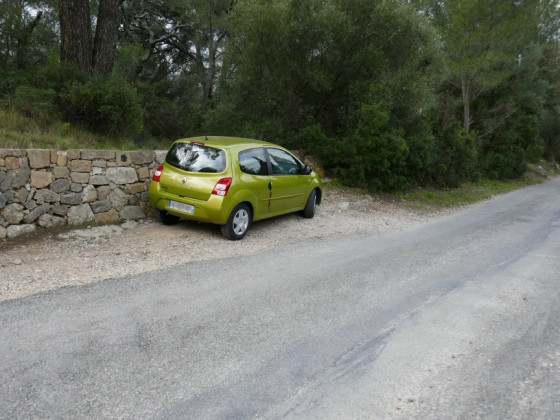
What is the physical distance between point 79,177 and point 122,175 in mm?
804

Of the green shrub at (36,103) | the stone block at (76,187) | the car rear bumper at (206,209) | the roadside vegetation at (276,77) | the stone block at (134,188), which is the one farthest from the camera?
the roadside vegetation at (276,77)

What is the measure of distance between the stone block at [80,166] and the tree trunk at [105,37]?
4686mm

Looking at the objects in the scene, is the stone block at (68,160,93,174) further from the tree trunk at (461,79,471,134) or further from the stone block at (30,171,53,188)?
the tree trunk at (461,79,471,134)

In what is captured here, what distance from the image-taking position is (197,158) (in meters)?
7.17

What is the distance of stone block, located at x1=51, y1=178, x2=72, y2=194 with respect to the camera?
6.95 meters

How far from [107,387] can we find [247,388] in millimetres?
1019

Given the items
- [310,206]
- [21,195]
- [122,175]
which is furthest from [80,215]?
[310,206]

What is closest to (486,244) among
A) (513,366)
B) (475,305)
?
(475,305)

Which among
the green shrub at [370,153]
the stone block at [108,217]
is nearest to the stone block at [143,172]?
the stone block at [108,217]

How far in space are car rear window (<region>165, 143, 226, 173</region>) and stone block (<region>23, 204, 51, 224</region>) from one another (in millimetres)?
2175

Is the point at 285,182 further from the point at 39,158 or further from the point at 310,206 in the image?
the point at 39,158

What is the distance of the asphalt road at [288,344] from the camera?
2859mm

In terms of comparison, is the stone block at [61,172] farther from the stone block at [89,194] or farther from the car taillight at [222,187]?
the car taillight at [222,187]

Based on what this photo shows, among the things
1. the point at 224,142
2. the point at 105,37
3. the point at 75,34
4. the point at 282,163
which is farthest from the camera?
the point at 105,37
